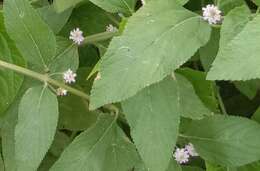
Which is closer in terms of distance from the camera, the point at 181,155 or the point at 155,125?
the point at 155,125

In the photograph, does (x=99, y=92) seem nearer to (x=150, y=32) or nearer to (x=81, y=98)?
(x=150, y=32)

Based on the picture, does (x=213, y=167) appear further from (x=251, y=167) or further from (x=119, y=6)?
(x=119, y=6)

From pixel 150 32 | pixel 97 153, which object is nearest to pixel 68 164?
pixel 97 153

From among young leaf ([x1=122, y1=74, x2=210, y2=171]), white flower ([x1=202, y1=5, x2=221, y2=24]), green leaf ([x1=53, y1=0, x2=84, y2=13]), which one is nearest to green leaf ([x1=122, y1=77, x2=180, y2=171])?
young leaf ([x1=122, y1=74, x2=210, y2=171])

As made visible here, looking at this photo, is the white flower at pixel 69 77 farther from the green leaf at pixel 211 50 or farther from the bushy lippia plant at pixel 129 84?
the green leaf at pixel 211 50

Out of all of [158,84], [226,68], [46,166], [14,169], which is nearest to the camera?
[226,68]

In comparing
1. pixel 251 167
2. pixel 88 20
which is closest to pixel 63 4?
pixel 88 20
